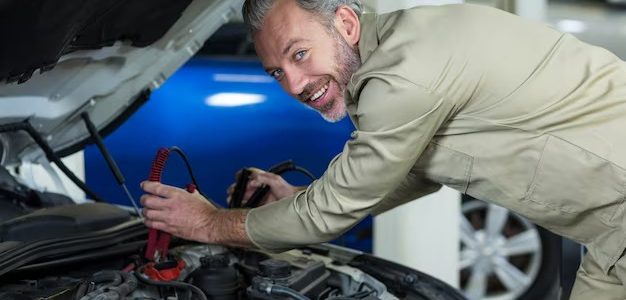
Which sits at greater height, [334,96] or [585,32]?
[334,96]

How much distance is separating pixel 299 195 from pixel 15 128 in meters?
0.98

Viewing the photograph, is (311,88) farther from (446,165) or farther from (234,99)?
(234,99)

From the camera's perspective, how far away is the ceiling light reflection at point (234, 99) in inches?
139

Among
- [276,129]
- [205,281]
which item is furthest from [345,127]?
[205,281]

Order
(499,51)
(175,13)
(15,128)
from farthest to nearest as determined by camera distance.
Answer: (15,128)
(175,13)
(499,51)

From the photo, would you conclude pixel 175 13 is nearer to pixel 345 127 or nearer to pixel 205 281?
pixel 205 281

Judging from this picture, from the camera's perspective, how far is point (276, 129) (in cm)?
351

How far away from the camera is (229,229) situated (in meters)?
1.78

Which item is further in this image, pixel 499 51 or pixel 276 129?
pixel 276 129

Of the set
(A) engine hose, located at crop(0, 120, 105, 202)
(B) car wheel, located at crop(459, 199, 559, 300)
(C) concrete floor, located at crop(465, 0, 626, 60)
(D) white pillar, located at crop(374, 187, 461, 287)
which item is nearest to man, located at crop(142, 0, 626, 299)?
(A) engine hose, located at crop(0, 120, 105, 202)

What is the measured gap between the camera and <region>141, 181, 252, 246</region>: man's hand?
1.78 metres

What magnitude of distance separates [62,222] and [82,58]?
453 millimetres

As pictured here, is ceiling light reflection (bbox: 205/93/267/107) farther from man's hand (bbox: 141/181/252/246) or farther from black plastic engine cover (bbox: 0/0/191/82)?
man's hand (bbox: 141/181/252/246)

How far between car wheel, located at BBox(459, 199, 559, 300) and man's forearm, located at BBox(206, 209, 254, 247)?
2.18 metres
